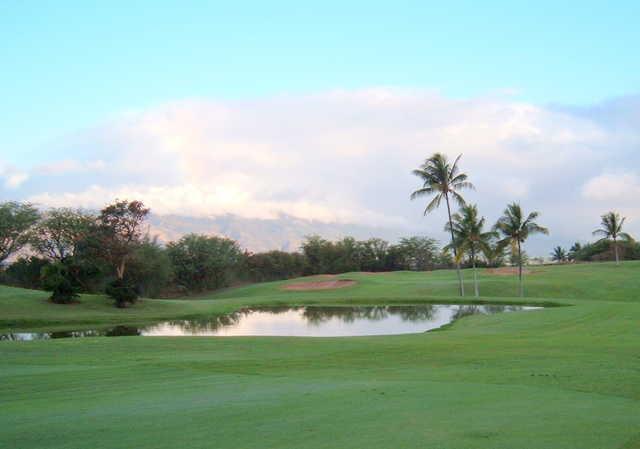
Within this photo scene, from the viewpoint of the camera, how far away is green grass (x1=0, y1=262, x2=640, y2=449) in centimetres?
716

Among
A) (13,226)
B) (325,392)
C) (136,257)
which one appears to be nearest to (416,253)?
(136,257)

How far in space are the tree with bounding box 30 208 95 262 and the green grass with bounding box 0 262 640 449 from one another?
142 ft

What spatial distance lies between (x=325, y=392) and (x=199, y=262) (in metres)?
67.2

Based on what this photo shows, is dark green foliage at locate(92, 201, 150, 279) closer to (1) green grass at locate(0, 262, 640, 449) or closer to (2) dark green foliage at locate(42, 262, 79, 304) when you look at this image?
(2) dark green foliage at locate(42, 262, 79, 304)

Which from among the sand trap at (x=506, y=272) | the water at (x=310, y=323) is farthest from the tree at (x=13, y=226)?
the sand trap at (x=506, y=272)

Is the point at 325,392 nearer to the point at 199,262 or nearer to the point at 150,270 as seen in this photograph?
the point at 150,270

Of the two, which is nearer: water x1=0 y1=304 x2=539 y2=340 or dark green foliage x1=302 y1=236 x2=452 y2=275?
water x1=0 y1=304 x2=539 y2=340

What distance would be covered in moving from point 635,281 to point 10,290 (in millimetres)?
50212

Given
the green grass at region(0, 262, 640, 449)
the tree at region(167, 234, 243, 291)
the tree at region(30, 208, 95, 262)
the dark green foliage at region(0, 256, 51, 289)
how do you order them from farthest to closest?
the tree at region(167, 234, 243, 291) < the dark green foliage at region(0, 256, 51, 289) < the tree at region(30, 208, 95, 262) < the green grass at region(0, 262, 640, 449)

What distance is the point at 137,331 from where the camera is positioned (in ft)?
101

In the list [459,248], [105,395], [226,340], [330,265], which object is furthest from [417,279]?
[105,395]

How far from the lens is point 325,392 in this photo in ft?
32.9

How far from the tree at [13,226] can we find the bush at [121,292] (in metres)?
16.1

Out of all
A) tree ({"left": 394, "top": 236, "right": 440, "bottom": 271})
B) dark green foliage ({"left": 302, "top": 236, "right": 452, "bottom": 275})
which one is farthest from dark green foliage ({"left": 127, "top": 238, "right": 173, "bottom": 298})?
tree ({"left": 394, "top": 236, "right": 440, "bottom": 271})
